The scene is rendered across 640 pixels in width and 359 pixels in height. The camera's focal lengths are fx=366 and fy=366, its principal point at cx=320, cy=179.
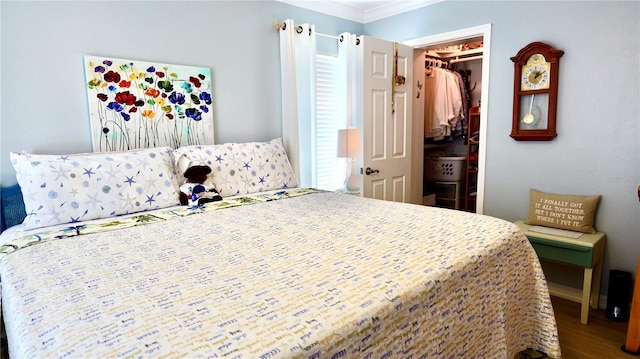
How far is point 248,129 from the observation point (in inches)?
123

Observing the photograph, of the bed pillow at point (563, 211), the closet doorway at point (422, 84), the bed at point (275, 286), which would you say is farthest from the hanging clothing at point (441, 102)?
the bed at point (275, 286)

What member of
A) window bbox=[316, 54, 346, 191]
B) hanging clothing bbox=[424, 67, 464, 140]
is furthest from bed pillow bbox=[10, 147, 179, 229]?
hanging clothing bbox=[424, 67, 464, 140]

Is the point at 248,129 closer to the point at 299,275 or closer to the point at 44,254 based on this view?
the point at 44,254

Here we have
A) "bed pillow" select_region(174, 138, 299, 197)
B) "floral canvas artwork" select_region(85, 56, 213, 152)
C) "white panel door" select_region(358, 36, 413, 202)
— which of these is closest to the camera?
"floral canvas artwork" select_region(85, 56, 213, 152)

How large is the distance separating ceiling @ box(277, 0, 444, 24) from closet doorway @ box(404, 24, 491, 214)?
1.09 ft

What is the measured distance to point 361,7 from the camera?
3.75 metres

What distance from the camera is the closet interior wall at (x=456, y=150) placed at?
4.63 meters

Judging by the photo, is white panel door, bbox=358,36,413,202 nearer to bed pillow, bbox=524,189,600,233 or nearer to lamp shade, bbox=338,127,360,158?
lamp shade, bbox=338,127,360,158

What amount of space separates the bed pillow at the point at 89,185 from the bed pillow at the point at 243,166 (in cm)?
32

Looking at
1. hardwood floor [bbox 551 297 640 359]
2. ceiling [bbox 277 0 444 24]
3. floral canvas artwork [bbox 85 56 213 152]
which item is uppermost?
ceiling [bbox 277 0 444 24]

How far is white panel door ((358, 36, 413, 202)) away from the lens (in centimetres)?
328

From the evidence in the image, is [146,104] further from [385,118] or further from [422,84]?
[422,84]

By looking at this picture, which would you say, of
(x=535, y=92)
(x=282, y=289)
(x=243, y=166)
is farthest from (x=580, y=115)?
(x=282, y=289)

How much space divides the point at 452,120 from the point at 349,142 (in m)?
1.99
